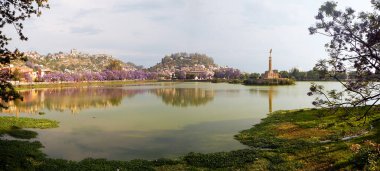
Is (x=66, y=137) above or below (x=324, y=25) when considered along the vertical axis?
below

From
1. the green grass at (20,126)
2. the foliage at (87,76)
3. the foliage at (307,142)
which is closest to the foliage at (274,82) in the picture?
the foliage at (307,142)

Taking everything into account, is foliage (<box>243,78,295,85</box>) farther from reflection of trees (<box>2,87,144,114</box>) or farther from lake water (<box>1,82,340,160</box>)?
lake water (<box>1,82,340,160</box>)

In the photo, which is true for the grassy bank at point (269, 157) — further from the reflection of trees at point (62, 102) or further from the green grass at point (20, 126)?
the reflection of trees at point (62, 102)

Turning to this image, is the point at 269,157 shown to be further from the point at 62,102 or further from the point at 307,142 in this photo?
the point at 62,102

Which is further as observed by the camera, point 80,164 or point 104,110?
point 104,110

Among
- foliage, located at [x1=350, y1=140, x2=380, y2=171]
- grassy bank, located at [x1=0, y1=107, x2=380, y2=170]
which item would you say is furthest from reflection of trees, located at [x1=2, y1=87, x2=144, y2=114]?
foliage, located at [x1=350, y1=140, x2=380, y2=171]

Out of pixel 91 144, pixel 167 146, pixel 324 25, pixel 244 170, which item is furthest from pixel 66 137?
pixel 324 25

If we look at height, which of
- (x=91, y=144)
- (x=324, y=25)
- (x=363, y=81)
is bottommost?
(x=91, y=144)

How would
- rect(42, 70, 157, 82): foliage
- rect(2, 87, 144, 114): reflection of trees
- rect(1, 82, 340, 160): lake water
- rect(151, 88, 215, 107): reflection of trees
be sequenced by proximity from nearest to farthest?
rect(1, 82, 340, 160): lake water, rect(2, 87, 144, 114): reflection of trees, rect(151, 88, 215, 107): reflection of trees, rect(42, 70, 157, 82): foliage

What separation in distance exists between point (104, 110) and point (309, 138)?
3187 centimetres

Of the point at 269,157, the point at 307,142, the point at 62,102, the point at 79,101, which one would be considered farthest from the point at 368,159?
the point at 62,102

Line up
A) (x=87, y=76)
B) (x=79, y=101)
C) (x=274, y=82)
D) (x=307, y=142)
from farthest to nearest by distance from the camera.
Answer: (x=87, y=76) → (x=274, y=82) → (x=79, y=101) → (x=307, y=142)

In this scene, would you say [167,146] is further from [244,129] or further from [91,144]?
[244,129]

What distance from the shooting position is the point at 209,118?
36312 mm
